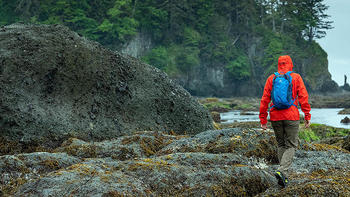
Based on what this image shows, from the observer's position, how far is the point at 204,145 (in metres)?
6.09

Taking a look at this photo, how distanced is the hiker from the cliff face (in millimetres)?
52999

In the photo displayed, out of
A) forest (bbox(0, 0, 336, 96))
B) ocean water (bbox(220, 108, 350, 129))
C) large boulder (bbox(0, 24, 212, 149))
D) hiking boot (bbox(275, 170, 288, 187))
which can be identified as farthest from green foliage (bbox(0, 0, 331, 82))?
hiking boot (bbox(275, 170, 288, 187))

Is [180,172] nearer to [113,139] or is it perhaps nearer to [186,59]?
[113,139]

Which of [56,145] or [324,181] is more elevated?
[324,181]

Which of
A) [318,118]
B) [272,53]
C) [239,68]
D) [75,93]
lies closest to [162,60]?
[239,68]

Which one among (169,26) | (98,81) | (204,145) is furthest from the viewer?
(169,26)

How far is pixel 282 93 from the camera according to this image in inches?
185

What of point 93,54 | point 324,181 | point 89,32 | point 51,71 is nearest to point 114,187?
point 324,181

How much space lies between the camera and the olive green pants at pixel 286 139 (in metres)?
4.80

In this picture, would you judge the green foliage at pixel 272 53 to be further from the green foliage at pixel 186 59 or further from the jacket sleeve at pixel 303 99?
the jacket sleeve at pixel 303 99

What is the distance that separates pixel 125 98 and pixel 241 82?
201 feet

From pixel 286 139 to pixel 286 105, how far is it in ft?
1.88

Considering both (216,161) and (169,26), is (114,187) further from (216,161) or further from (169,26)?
(169,26)

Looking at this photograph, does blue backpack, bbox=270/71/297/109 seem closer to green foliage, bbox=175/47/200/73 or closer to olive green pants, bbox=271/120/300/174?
olive green pants, bbox=271/120/300/174
